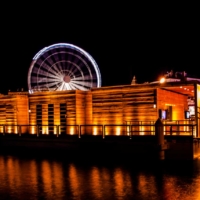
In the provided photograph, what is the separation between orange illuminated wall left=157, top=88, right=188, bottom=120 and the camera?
64.5ft

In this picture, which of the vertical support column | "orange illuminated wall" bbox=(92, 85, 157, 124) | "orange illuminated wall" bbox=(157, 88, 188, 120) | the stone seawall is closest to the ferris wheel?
the stone seawall

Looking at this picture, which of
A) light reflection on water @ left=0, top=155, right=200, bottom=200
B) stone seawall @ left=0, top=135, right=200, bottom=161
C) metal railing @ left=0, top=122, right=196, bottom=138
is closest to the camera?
light reflection on water @ left=0, top=155, right=200, bottom=200

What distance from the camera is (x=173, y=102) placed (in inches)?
866

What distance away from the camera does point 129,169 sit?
14516 millimetres

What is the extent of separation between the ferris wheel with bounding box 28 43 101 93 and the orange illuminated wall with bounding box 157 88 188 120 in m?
6.63

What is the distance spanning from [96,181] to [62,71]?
1677cm

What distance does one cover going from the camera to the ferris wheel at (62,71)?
88.4 ft

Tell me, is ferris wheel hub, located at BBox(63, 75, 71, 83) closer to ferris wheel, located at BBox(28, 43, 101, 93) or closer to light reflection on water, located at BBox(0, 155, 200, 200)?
ferris wheel, located at BBox(28, 43, 101, 93)

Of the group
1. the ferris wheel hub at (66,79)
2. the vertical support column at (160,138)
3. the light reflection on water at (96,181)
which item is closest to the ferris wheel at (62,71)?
the ferris wheel hub at (66,79)

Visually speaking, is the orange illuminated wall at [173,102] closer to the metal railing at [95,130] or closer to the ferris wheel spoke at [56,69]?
the metal railing at [95,130]

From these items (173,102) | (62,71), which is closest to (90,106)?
(173,102)

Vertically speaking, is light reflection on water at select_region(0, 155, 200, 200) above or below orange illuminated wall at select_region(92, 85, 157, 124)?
below

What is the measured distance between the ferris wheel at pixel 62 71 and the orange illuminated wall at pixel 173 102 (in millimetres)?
6632

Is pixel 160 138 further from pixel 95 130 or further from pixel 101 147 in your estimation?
pixel 95 130
